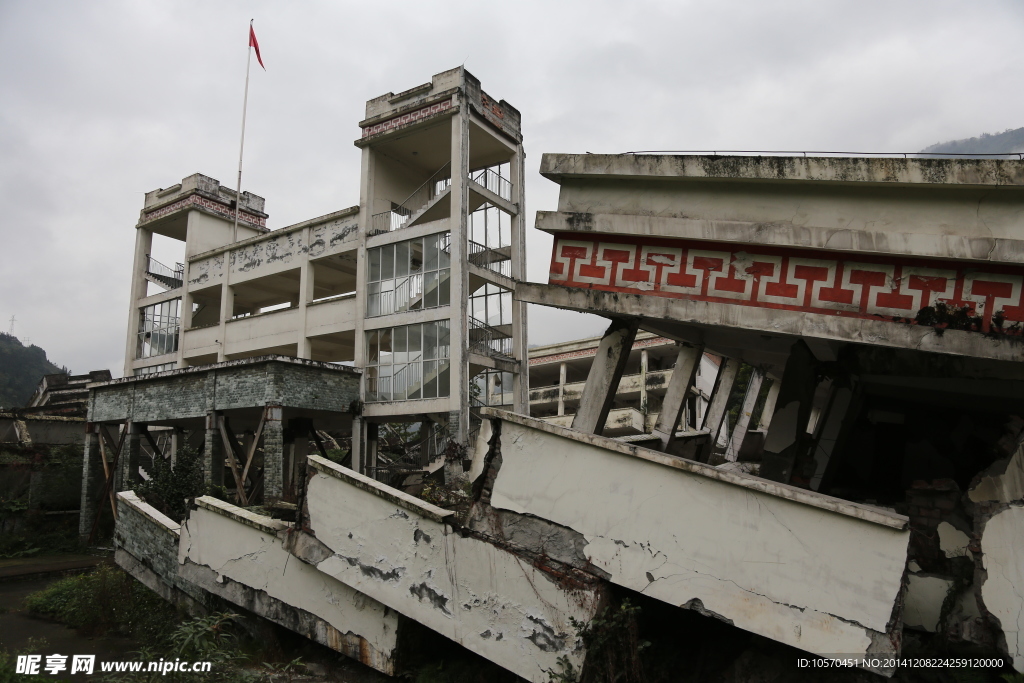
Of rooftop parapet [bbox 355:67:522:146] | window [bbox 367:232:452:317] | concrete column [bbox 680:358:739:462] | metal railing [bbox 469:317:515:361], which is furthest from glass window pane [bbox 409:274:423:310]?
concrete column [bbox 680:358:739:462]

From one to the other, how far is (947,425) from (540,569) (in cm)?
555

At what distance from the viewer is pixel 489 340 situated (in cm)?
1852

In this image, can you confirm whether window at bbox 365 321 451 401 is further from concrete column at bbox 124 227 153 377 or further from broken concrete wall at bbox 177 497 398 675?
concrete column at bbox 124 227 153 377

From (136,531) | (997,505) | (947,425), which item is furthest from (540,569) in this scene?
(136,531)

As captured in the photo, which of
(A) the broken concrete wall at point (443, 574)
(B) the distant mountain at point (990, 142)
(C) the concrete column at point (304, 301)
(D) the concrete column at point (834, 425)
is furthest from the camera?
(B) the distant mountain at point (990, 142)

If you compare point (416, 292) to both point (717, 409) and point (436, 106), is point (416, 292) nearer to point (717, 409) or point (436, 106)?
point (436, 106)

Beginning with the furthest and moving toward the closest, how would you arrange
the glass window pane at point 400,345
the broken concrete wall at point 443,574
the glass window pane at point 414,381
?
the glass window pane at point 400,345 → the glass window pane at point 414,381 → the broken concrete wall at point 443,574

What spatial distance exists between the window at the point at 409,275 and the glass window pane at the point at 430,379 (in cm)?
151

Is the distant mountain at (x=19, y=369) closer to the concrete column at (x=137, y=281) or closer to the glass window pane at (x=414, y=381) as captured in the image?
the concrete column at (x=137, y=281)

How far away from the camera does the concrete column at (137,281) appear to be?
2511 cm

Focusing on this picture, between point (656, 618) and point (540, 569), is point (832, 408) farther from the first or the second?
point (540, 569)

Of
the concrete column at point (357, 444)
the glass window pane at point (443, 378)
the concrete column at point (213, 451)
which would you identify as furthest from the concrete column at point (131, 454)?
the glass window pane at point (443, 378)

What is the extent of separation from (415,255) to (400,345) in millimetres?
2479

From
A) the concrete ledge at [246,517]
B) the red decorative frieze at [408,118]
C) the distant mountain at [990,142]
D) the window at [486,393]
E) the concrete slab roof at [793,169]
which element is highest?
the distant mountain at [990,142]
